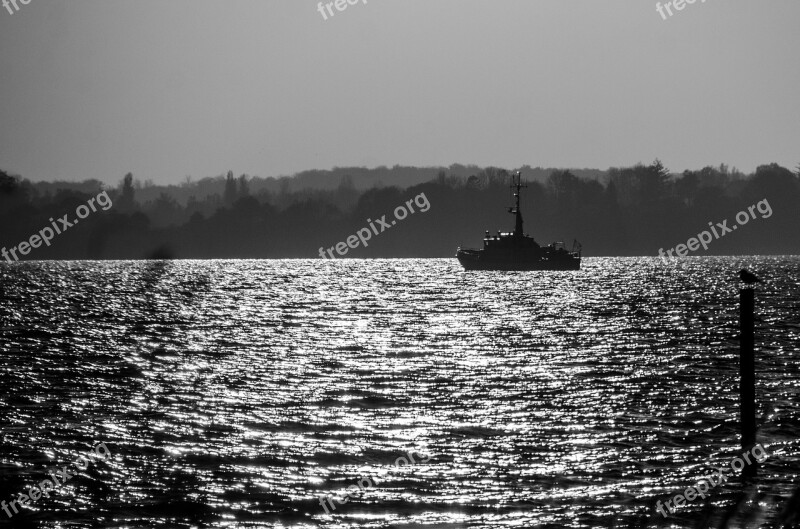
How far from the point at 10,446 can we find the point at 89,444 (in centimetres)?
207

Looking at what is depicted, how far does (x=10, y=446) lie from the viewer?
26.3 metres
